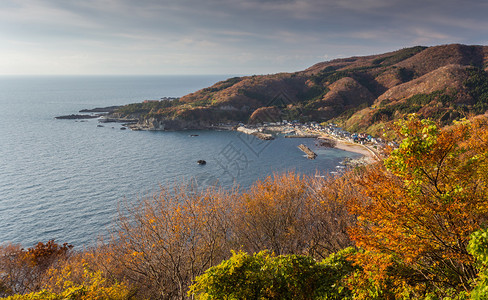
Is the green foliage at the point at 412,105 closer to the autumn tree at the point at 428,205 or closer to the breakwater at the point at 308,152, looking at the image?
the breakwater at the point at 308,152

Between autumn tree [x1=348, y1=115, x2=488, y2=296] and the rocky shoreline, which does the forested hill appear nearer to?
the rocky shoreline

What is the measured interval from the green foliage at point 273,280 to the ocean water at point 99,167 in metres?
21.5

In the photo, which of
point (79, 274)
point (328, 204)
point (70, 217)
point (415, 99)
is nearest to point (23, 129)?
point (70, 217)

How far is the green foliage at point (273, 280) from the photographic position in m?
11.4

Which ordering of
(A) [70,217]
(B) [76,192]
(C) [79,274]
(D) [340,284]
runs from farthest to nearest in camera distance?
1. (B) [76,192]
2. (A) [70,217]
3. (C) [79,274]
4. (D) [340,284]

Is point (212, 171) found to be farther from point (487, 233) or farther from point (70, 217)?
point (487, 233)

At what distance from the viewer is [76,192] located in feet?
184

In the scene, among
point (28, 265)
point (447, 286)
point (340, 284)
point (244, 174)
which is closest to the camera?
point (447, 286)

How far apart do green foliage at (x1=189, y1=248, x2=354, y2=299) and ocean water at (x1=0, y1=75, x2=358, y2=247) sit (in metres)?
21.5

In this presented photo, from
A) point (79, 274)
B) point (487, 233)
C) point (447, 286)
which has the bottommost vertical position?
point (79, 274)

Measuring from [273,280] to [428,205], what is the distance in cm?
745

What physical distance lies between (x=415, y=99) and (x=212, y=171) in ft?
390

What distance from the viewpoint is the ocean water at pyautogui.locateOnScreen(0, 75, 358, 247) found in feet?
150

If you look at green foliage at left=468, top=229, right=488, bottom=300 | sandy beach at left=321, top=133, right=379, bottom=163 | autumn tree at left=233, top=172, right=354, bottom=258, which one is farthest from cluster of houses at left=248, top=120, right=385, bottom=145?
green foliage at left=468, top=229, right=488, bottom=300
